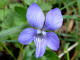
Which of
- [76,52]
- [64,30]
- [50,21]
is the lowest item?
[76,52]

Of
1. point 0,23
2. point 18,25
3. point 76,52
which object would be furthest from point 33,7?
point 76,52

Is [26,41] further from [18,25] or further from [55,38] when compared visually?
[18,25]

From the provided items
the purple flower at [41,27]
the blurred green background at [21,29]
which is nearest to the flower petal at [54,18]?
the purple flower at [41,27]

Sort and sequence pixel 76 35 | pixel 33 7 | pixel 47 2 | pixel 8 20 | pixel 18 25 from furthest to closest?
pixel 47 2 → pixel 76 35 → pixel 8 20 → pixel 18 25 → pixel 33 7

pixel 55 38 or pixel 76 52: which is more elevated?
pixel 55 38

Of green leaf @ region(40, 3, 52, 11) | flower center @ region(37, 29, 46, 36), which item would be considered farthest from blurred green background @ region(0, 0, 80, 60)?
flower center @ region(37, 29, 46, 36)

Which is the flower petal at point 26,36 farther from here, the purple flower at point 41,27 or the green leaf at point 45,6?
the green leaf at point 45,6

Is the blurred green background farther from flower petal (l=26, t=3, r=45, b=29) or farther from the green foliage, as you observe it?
flower petal (l=26, t=3, r=45, b=29)

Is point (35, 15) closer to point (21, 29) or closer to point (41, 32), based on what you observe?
point (41, 32)
